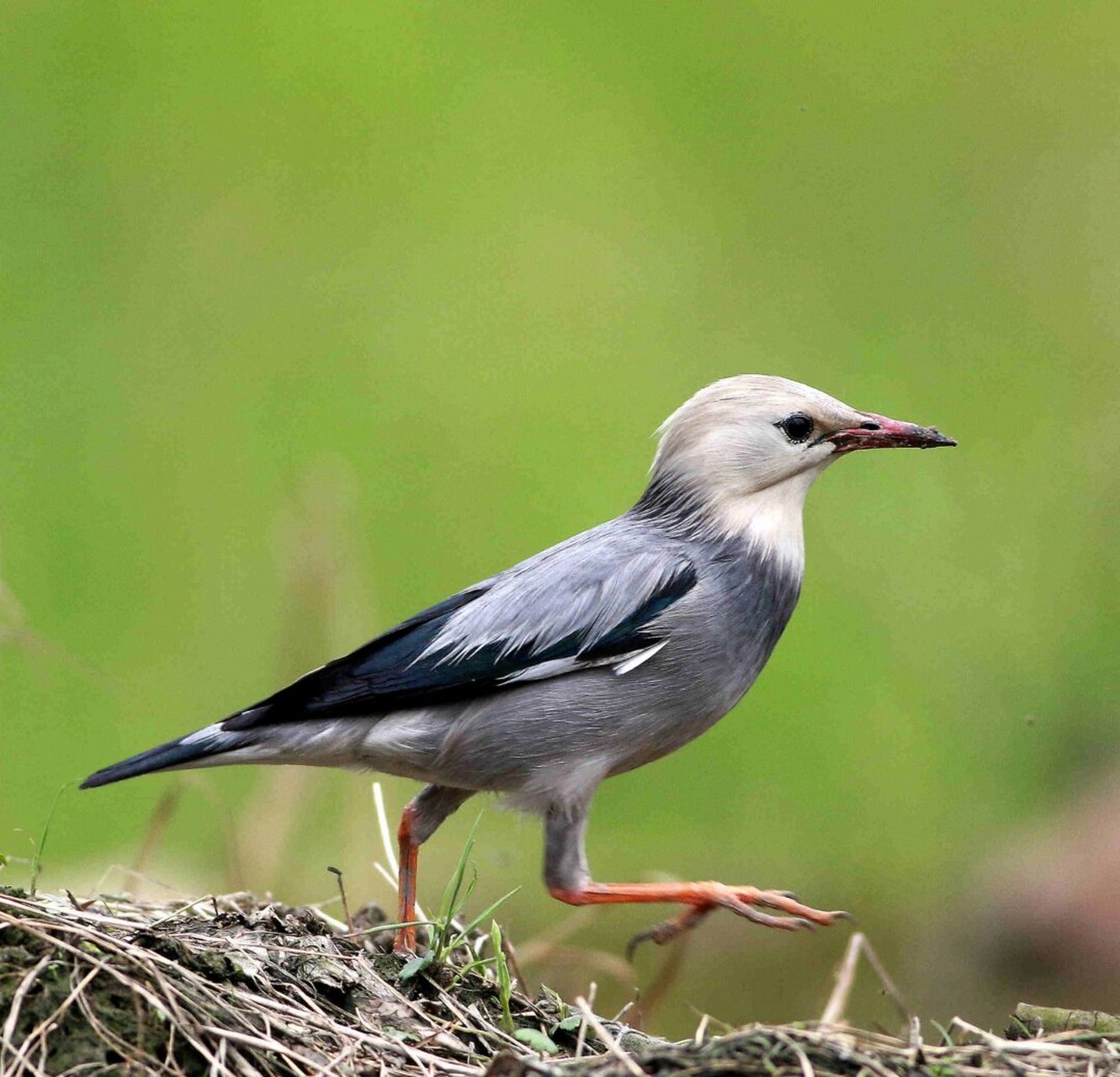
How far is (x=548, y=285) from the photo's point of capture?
14.2 m

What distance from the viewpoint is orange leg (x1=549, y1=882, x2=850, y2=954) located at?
4.82 meters

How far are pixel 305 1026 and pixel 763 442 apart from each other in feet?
7.91

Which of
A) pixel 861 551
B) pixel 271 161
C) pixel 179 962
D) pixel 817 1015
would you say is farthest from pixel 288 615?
pixel 271 161

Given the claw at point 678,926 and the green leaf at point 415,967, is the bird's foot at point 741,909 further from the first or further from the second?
the green leaf at point 415,967

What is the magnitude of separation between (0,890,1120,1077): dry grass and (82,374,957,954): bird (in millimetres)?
689

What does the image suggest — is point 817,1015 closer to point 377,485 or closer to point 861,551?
point 861,551

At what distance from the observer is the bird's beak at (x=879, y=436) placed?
5.29 meters

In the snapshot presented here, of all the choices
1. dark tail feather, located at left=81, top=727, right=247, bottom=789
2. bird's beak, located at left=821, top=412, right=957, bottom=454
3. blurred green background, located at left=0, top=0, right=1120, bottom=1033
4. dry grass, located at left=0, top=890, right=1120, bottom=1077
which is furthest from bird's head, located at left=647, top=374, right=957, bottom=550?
blurred green background, located at left=0, top=0, right=1120, bottom=1033

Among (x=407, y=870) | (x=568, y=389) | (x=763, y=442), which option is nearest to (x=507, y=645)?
(x=407, y=870)

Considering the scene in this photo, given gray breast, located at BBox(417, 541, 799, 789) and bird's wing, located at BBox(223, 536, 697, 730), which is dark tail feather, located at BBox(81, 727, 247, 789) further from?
gray breast, located at BBox(417, 541, 799, 789)

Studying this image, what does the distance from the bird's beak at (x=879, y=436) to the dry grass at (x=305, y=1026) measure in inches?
73.7

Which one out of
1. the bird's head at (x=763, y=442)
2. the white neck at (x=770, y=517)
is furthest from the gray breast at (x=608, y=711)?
the bird's head at (x=763, y=442)

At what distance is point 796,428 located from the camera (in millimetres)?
5320

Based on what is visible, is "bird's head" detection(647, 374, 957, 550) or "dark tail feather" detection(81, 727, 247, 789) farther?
"bird's head" detection(647, 374, 957, 550)
